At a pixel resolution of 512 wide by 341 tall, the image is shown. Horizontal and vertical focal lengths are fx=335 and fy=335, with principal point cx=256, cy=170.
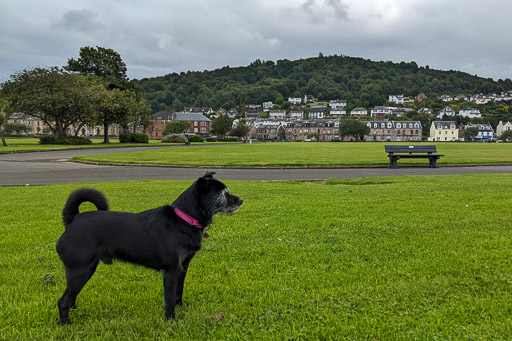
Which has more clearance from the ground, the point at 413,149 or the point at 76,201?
the point at 413,149

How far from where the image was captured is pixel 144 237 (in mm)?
3426

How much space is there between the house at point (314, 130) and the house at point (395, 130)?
17139 mm

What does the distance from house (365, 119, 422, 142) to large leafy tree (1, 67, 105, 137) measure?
135712mm

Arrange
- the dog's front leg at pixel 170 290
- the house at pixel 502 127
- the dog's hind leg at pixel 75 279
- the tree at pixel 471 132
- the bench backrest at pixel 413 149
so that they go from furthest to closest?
the house at pixel 502 127
the tree at pixel 471 132
the bench backrest at pixel 413 149
the dog's front leg at pixel 170 290
the dog's hind leg at pixel 75 279

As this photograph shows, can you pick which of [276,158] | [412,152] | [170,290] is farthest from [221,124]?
[170,290]

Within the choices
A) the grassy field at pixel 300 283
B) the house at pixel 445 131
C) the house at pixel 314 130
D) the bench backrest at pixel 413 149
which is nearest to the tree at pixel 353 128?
the house at pixel 314 130

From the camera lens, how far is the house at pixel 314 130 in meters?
166

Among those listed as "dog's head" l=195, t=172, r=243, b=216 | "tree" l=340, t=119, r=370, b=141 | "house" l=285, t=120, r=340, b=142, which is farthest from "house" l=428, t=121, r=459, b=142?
"dog's head" l=195, t=172, r=243, b=216

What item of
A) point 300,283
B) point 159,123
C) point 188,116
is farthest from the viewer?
point 188,116

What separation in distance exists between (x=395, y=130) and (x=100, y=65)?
13586cm

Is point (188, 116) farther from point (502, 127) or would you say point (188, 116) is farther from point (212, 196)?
point (212, 196)

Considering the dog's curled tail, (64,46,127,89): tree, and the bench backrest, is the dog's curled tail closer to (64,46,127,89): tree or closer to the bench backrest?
the bench backrest

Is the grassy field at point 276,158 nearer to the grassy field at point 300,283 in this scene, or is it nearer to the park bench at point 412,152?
the park bench at point 412,152

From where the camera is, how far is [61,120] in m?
55.2
